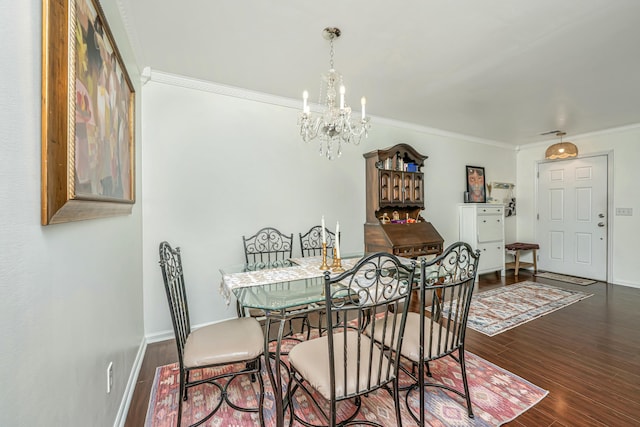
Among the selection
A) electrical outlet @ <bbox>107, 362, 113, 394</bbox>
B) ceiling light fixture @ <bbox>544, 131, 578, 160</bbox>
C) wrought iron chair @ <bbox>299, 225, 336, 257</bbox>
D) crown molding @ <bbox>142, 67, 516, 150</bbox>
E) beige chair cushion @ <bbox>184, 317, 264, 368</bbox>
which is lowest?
electrical outlet @ <bbox>107, 362, 113, 394</bbox>

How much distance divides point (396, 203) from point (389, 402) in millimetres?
2656

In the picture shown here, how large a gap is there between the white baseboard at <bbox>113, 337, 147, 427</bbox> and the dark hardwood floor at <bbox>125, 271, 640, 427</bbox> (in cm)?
4

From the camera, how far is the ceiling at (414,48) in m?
1.85

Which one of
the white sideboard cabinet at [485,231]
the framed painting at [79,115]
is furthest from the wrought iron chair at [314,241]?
the white sideboard cabinet at [485,231]

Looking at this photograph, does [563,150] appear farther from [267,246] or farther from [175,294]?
[175,294]

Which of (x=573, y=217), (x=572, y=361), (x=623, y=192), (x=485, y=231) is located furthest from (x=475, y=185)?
(x=572, y=361)

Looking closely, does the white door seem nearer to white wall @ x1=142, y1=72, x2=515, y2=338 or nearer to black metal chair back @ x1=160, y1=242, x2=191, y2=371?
white wall @ x1=142, y1=72, x2=515, y2=338

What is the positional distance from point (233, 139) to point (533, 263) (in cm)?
579

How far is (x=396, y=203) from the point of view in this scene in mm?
4016

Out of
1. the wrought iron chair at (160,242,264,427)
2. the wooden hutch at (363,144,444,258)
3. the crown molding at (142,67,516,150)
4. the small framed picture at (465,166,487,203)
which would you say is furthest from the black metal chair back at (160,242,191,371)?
the small framed picture at (465,166,487,203)

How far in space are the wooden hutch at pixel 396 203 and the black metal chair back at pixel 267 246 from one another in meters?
1.23

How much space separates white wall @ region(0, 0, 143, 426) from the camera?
25.1 inches

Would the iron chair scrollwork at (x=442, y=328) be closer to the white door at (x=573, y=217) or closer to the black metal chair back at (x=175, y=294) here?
the black metal chair back at (x=175, y=294)

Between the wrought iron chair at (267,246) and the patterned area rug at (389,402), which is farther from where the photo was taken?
the wrought iron chair at (267,246)
